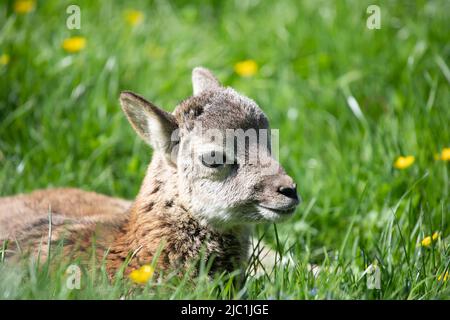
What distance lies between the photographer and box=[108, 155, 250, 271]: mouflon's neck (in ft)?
16.3

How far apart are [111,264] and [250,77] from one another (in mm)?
3626

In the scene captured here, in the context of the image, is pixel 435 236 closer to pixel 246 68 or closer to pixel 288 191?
pixel 288 191

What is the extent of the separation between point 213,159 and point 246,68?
319 cm

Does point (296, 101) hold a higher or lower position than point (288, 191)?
higher

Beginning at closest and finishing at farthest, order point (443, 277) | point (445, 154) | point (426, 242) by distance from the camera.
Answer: point (443, 277) → point (426, 242) → point (445, 154)

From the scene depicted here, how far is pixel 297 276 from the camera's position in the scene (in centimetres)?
472

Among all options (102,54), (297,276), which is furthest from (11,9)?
(297,276)

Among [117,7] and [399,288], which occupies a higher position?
[117,7]

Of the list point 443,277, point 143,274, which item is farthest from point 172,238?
point 443,277

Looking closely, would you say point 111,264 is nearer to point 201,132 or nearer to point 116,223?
point 116,223

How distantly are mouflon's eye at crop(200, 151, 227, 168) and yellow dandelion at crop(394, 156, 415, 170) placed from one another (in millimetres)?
1924

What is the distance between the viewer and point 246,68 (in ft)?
26.3

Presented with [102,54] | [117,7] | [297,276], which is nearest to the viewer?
[297,276]

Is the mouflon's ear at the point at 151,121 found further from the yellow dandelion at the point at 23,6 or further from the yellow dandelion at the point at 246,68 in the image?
the yellow dandelion at the point at 23,6
